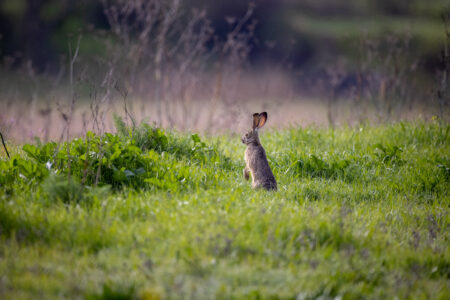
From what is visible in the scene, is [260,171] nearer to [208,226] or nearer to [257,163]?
[257,163]

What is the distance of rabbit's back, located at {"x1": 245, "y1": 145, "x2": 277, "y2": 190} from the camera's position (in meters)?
5.45

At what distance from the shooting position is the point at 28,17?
12.7 metres

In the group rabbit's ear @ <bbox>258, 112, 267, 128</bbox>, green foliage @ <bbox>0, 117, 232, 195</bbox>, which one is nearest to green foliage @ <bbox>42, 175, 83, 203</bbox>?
green foliage @ <bbox>0, 117, 232, 195</bbox>

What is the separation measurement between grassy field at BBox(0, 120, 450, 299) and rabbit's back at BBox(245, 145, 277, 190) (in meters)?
0.16

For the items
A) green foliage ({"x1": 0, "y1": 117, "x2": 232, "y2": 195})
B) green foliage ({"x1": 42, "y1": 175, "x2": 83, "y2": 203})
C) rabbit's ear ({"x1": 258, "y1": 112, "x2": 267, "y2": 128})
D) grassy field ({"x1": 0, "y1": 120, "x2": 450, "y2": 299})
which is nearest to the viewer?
grassy field ({"x1": 0, "y1": 120, "x2": 450, "y2": 299})

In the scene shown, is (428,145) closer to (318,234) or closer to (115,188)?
(318,234)

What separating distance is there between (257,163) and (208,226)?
168 cm

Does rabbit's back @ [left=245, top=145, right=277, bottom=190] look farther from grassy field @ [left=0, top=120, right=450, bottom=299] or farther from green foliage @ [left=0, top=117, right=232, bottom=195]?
green foliage @ [left=0, top=117, right=232, bottom=195]

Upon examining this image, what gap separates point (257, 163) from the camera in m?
5.57

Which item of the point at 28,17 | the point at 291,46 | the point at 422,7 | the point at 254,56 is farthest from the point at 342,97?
the point at 28,17

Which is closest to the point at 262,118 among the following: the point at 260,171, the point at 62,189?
the point at 260,171

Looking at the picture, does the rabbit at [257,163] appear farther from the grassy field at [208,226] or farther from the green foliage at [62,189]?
the green foliage at [62,189]

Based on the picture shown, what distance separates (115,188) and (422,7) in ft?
41.1

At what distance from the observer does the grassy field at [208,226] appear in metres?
3.39
